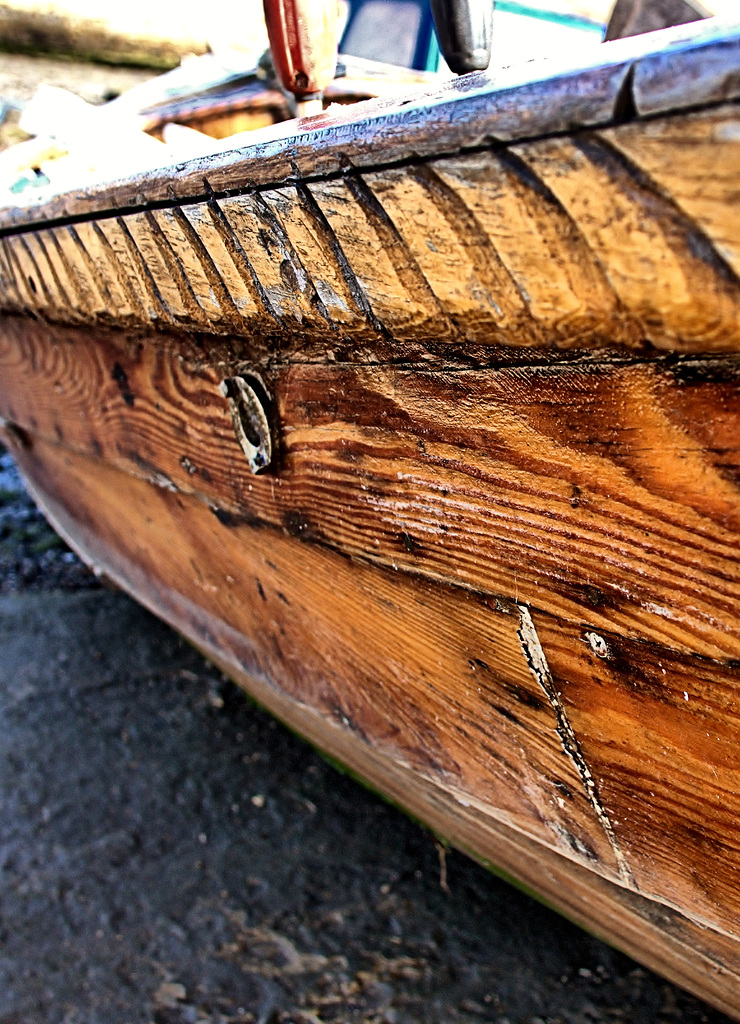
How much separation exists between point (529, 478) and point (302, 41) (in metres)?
0.71

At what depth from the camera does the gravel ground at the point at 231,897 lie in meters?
1.15

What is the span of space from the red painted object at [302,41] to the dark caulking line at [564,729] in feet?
2.44

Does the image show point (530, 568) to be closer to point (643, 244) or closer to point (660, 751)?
point (660, 751)

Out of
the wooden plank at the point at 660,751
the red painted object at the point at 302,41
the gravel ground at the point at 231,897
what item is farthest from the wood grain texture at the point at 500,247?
the gravel ground at the point at 231,897

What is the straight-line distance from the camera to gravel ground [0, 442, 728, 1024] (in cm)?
115

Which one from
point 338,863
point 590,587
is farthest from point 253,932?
point 590,587

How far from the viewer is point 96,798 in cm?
156

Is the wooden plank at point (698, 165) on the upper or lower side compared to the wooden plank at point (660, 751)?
upper

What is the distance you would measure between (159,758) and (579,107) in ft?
5.23

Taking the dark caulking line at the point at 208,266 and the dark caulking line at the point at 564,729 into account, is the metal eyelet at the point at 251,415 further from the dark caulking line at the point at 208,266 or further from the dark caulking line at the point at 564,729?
the dark caulking line at the point at 564,729

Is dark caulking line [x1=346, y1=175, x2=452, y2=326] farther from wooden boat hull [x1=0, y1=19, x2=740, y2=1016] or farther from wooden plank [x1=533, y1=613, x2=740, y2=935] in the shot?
wooden plank [x1=533, y1=613, x2=740, y2=935]

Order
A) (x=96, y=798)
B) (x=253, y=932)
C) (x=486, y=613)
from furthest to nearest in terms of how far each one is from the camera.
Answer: (x=96, y=798) → (x=253, y=932) → (x=486, y=613)

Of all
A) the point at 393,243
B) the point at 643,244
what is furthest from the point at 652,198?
the point at 393,243

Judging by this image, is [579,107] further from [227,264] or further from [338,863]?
[338,863]
